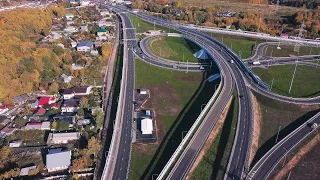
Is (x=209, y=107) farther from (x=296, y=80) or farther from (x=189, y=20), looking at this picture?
(x=189, y=20)

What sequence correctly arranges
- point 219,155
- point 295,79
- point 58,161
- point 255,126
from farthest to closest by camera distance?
point 295,79 < point 255,126 < point 219,155 < point 58,161

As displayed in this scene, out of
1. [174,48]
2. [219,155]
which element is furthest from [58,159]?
[174,48]

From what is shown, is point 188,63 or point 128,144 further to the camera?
point 188,63

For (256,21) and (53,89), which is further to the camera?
(256,21)

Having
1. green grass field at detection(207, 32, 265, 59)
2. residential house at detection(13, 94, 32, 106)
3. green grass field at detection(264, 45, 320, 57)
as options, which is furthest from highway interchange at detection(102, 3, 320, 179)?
residential house at detection(13, 94, 32, 106)

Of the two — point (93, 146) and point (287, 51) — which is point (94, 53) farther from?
point (287, 51)

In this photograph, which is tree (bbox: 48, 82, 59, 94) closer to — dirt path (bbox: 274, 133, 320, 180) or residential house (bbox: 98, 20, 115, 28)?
dirt path (bbox: 274, 133, 320, 180)

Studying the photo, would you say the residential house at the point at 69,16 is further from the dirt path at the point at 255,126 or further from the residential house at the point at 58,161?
the dirt path at the point at 255,126

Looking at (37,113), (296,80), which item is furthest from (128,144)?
(296,80)
